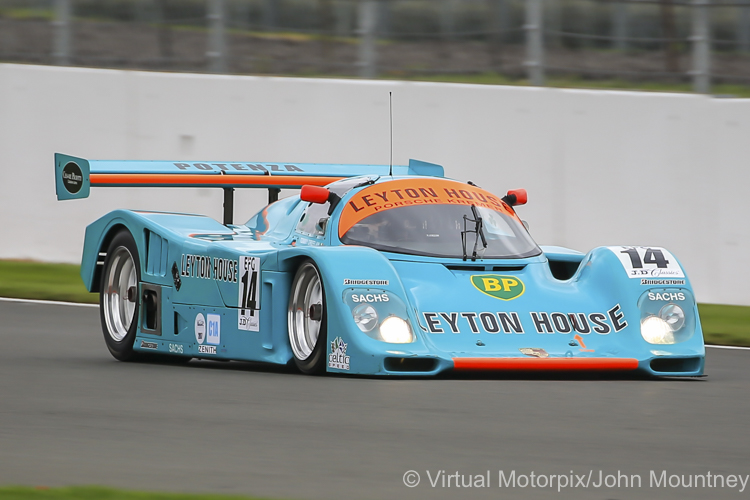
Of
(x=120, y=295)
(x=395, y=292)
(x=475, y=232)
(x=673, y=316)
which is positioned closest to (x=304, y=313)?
(x=395, y=292)

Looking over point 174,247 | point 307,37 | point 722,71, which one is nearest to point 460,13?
point 307,37

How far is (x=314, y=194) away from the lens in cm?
852

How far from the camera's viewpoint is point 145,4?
1559 cm

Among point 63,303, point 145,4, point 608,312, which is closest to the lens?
point 608,312

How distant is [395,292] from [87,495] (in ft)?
10.9

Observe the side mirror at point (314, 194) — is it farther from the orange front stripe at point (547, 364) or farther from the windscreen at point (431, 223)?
the orange front stripe at point (547, 364)

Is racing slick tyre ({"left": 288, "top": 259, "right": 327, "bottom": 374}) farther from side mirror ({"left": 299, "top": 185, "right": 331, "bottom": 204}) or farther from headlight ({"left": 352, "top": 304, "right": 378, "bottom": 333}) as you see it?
side mirror ({"left": 299, "top": 185, "right": 331, "bottom": 204})

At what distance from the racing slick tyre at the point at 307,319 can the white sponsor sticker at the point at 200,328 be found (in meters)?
0.96

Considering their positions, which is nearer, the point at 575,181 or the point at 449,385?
the point at 449,385

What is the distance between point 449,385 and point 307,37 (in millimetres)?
8566

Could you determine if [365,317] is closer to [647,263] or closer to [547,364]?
[547,364]

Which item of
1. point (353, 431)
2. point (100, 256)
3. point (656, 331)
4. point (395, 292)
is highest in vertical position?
point (100, 256)

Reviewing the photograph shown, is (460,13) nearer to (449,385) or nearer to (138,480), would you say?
(449,385)

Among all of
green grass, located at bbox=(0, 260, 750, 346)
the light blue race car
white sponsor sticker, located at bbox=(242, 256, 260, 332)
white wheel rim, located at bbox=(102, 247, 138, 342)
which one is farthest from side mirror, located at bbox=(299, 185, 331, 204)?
green grass, located at bbox=(0, 260, 750, 346)
